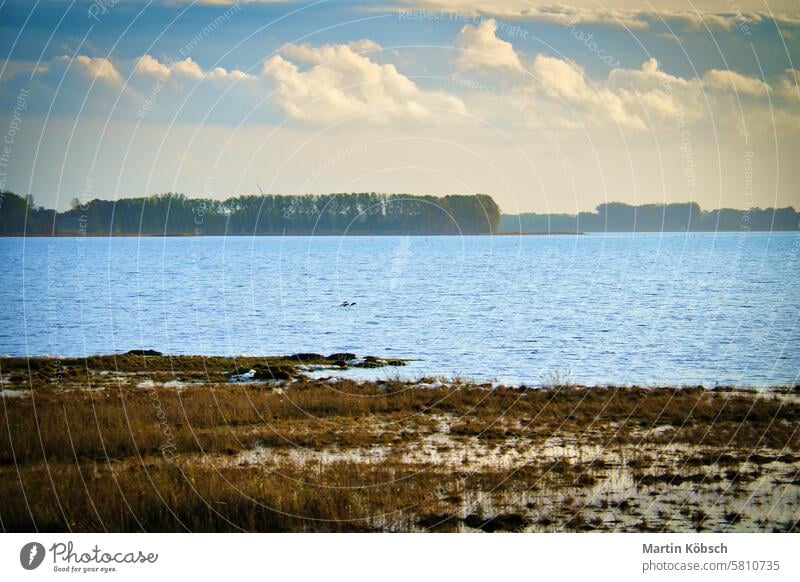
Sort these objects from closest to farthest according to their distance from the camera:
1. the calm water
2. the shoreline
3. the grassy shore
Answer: the grassy shore, the shoreline, the calm water

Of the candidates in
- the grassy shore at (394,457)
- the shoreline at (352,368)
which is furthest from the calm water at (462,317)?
the grassy shore at (394,457)

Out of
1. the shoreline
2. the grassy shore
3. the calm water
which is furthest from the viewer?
the calm water

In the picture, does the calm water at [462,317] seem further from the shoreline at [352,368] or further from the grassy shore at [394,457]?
the grassy shore at [394,457]

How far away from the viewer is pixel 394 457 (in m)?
24.7

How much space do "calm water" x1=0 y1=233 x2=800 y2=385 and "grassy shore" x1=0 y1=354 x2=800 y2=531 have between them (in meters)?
11.4

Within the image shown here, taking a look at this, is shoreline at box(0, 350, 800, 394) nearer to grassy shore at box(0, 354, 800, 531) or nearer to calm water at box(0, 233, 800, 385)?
calm water at box(0, 233, 800, 385)

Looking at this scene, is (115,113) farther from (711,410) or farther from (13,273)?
(711,410)

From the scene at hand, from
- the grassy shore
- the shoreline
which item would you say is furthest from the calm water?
the grassy shore

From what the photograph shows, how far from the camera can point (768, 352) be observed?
54375 mm

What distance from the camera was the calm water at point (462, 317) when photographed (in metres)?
54.4

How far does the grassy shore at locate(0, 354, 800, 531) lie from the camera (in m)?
19.2

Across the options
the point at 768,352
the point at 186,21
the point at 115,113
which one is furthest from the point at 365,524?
the point at 115,113

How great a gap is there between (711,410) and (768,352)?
81.2ft

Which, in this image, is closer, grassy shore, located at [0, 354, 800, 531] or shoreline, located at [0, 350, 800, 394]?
grassy shore, located at [0, 354, 800, 531]
